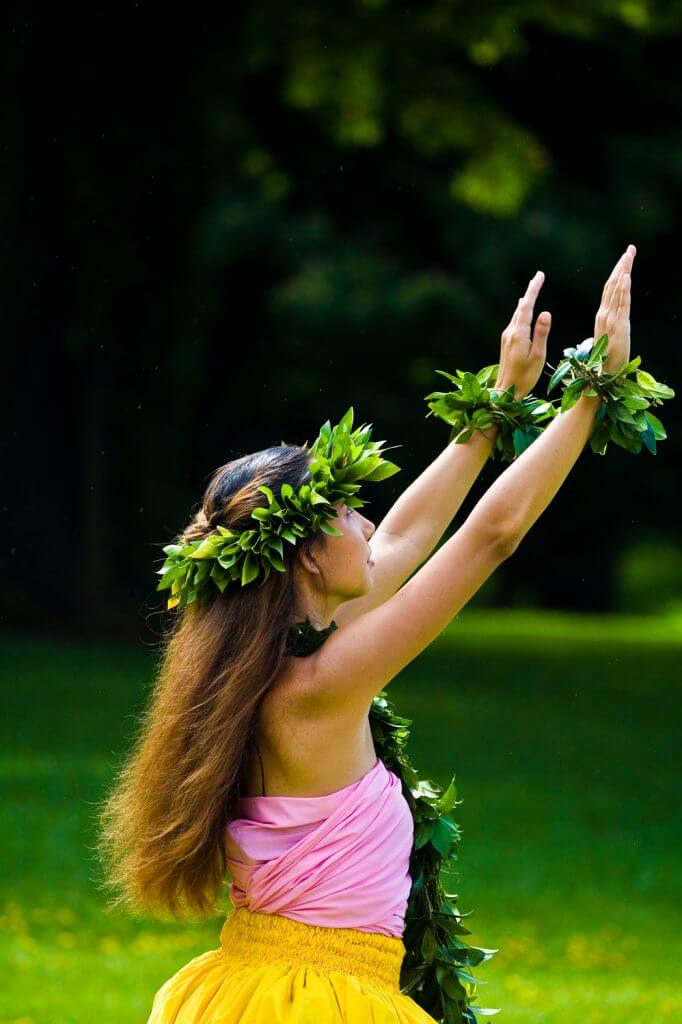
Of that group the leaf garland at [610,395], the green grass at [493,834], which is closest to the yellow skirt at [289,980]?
the leaf garland at [610,395]

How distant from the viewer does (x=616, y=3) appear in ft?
46.9

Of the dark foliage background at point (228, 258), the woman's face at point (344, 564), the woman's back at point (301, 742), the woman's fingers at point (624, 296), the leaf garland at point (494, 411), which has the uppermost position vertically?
the woman's fingers at point (624, 296)

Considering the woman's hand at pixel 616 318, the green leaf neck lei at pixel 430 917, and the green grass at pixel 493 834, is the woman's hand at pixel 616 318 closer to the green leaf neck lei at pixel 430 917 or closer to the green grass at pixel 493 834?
the green leaf neck lei at pixel 430 917

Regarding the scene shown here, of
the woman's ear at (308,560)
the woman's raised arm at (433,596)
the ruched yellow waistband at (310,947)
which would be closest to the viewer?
the woman's raised arm at (433,596)

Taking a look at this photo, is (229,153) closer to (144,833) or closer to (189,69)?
(189,69)

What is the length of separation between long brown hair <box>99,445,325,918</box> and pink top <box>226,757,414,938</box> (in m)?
0.08

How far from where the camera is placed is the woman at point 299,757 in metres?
2.90

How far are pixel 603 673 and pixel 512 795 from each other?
906 cm

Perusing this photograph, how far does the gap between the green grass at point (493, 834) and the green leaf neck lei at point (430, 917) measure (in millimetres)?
2280

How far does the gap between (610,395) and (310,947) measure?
3.92ft

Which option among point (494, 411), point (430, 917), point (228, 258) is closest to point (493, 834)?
point (430, 917)

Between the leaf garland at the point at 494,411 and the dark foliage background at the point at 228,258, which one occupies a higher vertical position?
the leaf garland at the point at 494,411

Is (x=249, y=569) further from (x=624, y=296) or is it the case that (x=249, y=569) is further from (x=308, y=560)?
(x=624, y=296)

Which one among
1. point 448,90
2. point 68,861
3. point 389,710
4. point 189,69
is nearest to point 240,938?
point 389,710
